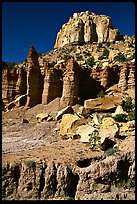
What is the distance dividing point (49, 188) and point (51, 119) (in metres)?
14.6

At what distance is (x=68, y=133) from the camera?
19453mm

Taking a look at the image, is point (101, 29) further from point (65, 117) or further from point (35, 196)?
point (35, 196)

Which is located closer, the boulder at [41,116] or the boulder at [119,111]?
the boulder at [119,111]

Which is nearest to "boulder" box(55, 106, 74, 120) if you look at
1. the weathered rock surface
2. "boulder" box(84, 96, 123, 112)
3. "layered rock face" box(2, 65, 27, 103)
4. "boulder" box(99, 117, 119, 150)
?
"boulder" box(84, 96, 123, 112)

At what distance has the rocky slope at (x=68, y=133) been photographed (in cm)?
1211

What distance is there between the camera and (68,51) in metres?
64.6

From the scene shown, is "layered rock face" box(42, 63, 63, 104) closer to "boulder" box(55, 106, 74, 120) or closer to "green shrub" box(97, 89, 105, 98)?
"green shrub" box(97, 89, 105, 98)

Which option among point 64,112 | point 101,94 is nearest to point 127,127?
point 64,112

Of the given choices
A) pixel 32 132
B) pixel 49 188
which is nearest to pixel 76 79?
pixel 32 132

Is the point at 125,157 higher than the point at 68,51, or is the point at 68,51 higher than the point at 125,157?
the point at 68,51

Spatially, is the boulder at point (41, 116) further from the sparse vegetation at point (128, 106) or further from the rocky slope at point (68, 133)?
the sparse vegetation at point (128, 106)

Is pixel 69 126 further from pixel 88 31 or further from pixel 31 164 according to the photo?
pixel 88 31

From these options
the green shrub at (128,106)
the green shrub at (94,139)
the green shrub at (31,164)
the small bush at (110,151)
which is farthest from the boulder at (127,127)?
the green shrub at (31,164)

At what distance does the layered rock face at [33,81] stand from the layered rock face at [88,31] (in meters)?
37.9
